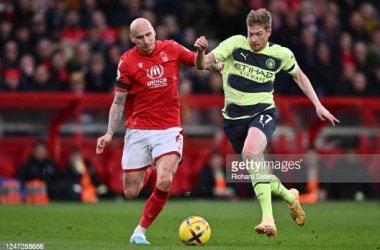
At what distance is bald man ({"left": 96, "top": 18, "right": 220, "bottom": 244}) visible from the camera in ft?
33.8

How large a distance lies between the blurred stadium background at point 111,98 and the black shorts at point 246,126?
668 cm

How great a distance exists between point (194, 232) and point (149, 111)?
5.43 ft

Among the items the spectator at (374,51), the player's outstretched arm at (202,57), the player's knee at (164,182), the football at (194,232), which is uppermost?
the spectator at (374,51)

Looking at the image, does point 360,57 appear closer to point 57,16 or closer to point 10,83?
point 57,16

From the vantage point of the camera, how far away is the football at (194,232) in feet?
32.2

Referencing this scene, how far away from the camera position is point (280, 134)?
19391mm

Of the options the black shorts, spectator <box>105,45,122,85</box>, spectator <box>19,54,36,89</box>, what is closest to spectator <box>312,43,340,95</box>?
spectator <box>105,45,122,85</box>

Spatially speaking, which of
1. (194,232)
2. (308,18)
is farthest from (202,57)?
(308,18)

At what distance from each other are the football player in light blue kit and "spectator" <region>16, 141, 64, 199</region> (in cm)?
743

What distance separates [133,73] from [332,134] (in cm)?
1009

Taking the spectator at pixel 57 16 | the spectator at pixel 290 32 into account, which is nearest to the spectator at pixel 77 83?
the spectator at pixel 57 16

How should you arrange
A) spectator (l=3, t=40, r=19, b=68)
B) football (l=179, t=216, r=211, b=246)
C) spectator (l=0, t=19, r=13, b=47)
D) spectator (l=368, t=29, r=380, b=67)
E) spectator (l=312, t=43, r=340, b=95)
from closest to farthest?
1. football (l=179, t=216, r=211, b=246)
2. spectator (l=3, t=40, r=19, b=68)
3. spectator (l=0, t=19, r=13, b=47)
4. spectator (l=312, t=43, r=340, b=95)
5. spectator (l=368, t=29, r=380, b=67)

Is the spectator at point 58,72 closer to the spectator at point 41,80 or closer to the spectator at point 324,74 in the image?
the spectator at point 41,80

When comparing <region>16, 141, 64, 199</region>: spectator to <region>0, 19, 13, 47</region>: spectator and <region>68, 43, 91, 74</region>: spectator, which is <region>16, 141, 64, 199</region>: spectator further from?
<region>0, 19, 13, 47</region>: spectator
